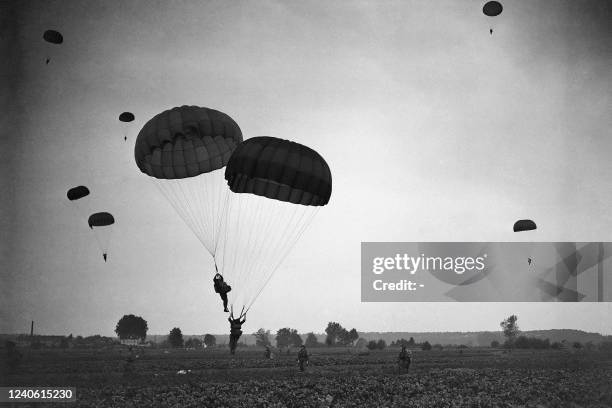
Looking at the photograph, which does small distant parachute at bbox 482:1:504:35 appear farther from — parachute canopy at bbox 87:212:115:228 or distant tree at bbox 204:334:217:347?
distant tree at bbox 204:334:217:347

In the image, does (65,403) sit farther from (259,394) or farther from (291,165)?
(291,165)

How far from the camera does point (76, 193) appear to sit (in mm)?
28734

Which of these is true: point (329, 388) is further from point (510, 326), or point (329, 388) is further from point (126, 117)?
point (510, 326)

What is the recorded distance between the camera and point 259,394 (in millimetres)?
22812

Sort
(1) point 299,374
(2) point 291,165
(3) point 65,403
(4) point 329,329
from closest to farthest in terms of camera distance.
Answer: (3) point 65,403 → (2) point 291,165 → (1) point 299,374 → (4) point 329,329

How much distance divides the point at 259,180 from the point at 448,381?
505 inches

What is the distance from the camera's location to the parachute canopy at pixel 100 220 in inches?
1198

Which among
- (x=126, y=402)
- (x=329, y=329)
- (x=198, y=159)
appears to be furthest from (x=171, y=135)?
(x=329, y=329)

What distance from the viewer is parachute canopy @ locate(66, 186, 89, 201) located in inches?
1126

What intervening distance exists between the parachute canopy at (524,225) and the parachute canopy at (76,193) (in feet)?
81.8

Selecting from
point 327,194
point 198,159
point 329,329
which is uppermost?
point 198,159

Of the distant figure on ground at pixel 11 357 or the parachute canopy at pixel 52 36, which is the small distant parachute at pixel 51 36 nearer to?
the parachute canopy at pixel 52 36

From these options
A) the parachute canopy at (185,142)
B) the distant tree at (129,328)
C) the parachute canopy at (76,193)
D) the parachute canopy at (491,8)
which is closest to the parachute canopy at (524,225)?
the parachute canopy at (491,8)

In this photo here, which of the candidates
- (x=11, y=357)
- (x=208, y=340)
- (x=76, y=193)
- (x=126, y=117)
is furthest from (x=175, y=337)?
(x=126, y=117)
